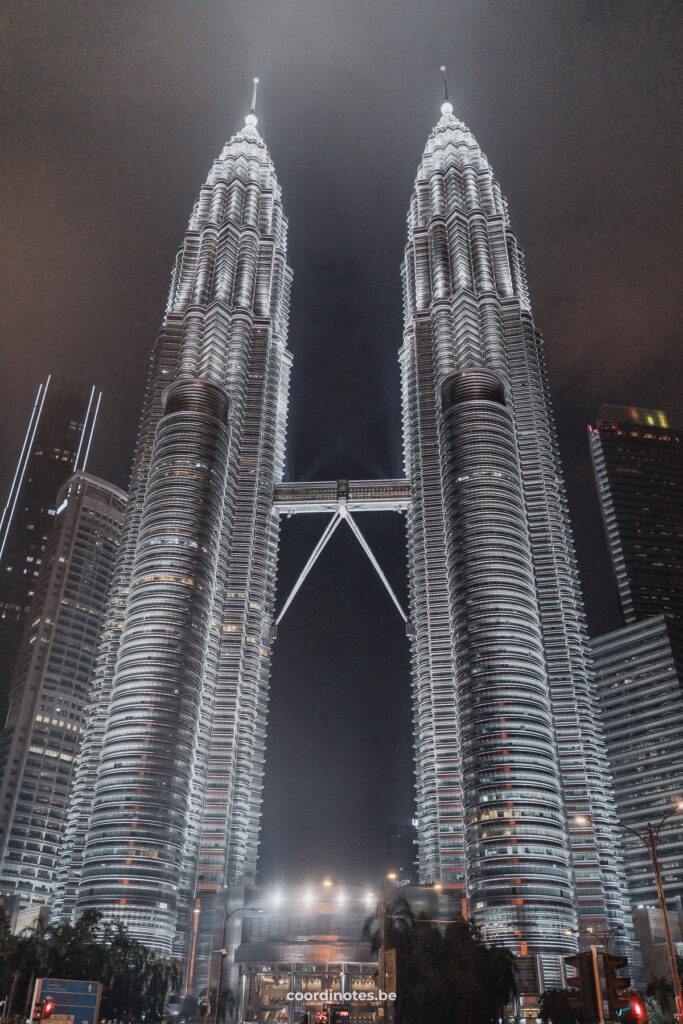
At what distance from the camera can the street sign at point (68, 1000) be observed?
40188mm

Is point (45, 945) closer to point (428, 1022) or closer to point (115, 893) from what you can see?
point (428, 1022)

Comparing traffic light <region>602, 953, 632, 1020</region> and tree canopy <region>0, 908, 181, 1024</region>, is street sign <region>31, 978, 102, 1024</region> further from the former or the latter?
tree canopy <region>0, 908, 181, 1024</region>

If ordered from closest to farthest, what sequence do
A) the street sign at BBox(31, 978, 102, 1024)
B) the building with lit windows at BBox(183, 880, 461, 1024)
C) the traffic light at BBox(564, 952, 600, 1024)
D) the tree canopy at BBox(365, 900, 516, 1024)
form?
the traffic light at BBox(564, 952, 600, 1024), the street sign at BBox(31, 978, 102, 1024), the tree canopy at BBox(365, 900, 516, 1024), the building with lit windows at BBox(183, 880, 461, 1024)

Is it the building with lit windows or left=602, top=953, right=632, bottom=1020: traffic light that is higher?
the building with lit windows

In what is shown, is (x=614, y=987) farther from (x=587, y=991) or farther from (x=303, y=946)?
Answer: (x=303, y=946)

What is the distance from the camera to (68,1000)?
40.6m

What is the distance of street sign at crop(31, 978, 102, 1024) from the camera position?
40.2 meters

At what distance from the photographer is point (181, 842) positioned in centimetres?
18625

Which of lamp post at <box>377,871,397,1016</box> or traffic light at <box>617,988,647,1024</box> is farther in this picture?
lamp post at <box>377,871,397,1016</box>

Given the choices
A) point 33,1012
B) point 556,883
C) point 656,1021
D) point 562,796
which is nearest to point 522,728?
point 562,796

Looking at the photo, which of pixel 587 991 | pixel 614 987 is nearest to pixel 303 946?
pixel 587 991

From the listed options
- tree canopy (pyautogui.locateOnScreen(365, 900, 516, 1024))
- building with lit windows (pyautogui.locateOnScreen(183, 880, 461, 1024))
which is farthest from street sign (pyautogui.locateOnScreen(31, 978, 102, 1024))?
building with lit windows (pyautogui.locateOnScreen(183, 880, 461, 1024))

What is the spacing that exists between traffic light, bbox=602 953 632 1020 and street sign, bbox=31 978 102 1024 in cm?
3173

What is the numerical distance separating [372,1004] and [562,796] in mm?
71559
